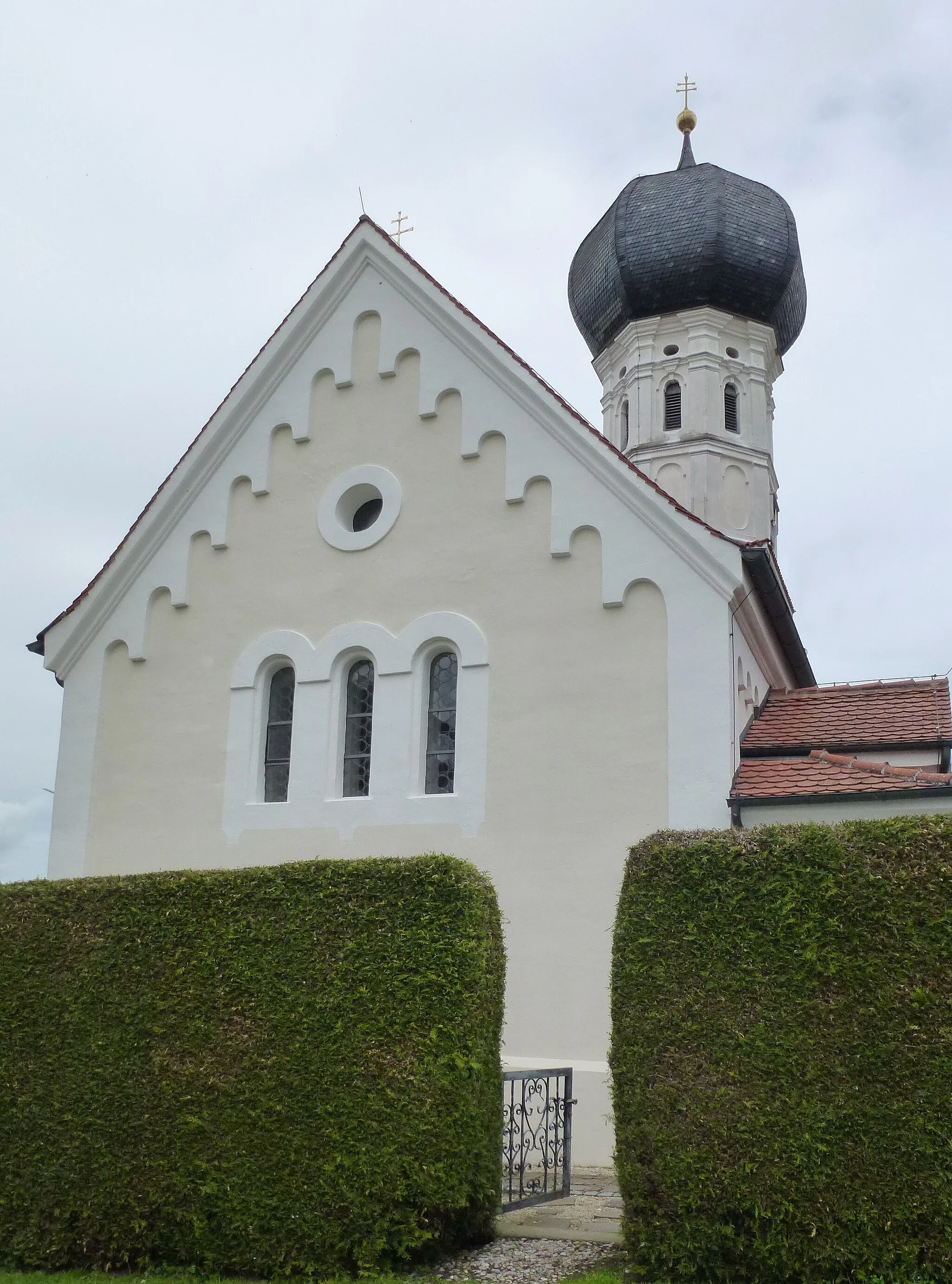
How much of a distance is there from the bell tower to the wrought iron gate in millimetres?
12690

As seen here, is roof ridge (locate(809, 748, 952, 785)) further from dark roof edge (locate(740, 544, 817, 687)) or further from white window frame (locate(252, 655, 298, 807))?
white window frame (locate(252, 655, 298, 807))

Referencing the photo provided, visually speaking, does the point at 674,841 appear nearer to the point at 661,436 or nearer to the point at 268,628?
the point at 268,628

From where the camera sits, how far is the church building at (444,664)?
13.7 meters

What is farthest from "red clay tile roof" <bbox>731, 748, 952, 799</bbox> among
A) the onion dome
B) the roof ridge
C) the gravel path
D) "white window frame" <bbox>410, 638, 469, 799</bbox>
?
the onion dome

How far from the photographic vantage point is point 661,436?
23.0 metres

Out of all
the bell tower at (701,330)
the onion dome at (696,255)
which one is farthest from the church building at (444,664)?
the onion dome at (696,255)

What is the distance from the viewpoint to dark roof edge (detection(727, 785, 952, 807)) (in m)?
12.6

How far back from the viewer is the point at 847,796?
1278 cm

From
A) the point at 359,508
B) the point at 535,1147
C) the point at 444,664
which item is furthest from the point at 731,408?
the point at 535,1147

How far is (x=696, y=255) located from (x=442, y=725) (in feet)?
39.1

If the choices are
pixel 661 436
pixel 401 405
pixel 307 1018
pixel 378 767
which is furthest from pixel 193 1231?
pixel 661 436

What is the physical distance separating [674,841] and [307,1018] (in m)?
2.97

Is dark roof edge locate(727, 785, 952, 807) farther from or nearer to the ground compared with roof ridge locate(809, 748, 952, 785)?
nearer to the ground

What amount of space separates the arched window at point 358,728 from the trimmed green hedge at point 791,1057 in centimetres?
704
